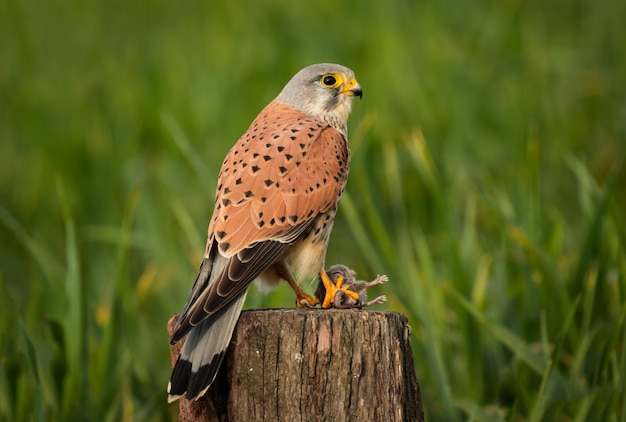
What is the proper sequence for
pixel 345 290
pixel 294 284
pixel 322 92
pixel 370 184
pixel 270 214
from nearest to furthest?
pixel 270 214
pixel 345 290
pixel 294 284
pixel 322 92
pixel 370 184

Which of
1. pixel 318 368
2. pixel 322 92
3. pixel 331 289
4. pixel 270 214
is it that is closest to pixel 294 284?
pixel 331 289

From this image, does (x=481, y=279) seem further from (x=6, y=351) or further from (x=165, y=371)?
(x=6, y=351)

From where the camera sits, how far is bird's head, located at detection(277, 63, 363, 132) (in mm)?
4297

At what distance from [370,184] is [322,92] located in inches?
55.0

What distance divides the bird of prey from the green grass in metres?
0.69

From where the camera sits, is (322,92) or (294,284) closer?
(294,284)

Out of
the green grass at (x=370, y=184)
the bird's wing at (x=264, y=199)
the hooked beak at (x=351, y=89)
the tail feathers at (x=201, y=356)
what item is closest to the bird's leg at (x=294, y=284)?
the bird's wing at (x=264, y=199)

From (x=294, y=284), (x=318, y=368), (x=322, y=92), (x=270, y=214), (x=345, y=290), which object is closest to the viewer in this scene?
(x=318, y=368)

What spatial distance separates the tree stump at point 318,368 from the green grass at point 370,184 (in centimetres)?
94

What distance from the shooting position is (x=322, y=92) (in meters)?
4.30

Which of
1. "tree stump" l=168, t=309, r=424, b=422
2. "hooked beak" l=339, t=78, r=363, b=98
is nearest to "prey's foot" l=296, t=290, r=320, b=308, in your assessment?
"tree stump" l=168, t=309, r=424, b=422

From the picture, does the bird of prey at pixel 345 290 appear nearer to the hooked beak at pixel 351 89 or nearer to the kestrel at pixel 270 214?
the kestrel at pixel 270 214

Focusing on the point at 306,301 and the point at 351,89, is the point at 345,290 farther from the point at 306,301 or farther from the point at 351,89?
the point at 351,89

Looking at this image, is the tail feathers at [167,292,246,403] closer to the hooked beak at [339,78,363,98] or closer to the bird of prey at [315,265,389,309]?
the bird of prey at [315,265,389,309]
